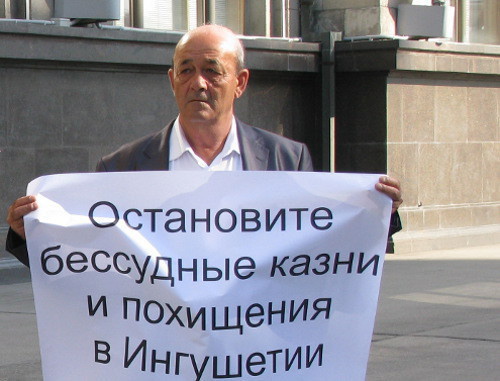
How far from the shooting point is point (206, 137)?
368 centimetres

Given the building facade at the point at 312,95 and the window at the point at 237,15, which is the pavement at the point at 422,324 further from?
the window at the point at 237,15

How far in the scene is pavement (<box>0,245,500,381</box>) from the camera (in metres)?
7.15

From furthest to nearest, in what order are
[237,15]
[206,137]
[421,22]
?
1. [237,15]
2. [421,22]
3. [206,137]

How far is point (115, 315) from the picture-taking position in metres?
3.55

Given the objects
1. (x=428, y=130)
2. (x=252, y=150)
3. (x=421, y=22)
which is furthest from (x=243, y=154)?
(x=421, y=22)

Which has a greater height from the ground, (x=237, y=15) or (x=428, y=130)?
(x=237, y=15)

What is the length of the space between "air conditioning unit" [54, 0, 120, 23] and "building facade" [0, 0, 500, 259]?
0.45 feet

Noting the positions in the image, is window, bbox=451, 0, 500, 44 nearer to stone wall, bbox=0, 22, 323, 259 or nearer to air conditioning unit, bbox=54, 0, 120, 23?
stone wall, bbox=0, 22, 323, 259

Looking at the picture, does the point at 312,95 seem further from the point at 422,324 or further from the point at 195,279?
the point at 195,279

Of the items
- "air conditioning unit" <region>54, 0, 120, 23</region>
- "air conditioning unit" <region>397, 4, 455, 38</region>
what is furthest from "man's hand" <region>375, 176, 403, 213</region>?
"air conditioning unit" <region>397, 4, 455, 38</region>

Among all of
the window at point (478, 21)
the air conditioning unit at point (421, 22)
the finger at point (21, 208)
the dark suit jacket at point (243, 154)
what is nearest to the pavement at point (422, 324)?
the air conditioning unit at point (421, 22)

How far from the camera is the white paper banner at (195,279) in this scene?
138 inches

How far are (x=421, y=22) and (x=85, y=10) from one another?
14.5 feet

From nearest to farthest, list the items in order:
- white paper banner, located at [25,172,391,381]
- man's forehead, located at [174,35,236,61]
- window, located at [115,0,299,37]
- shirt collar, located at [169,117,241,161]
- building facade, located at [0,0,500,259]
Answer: white paper banner, located at [25,172,391,381] → man's forehead, located at [174,35,236,61] → shirt collar, located at [169,117,241,161] → building facade, located at [0,0,500,259] → window, located at [115,0,299,37]
